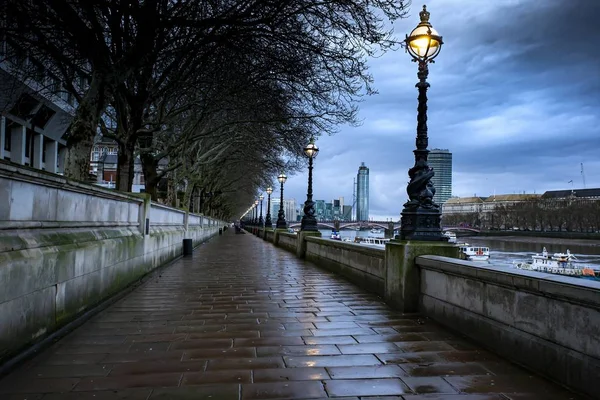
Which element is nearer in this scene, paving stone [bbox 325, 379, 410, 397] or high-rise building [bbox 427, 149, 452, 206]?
paving stone [bbox 325, 379, 410, 397]

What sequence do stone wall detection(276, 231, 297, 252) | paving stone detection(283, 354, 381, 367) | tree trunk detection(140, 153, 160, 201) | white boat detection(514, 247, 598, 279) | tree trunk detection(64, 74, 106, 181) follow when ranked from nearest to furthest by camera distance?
paving stone detection(283, 354, 381, 367)
tree trunk detection(64, 74, 106, 181)
tree trunk detection(140, 153, 160, 201)
stone wall detection(276, 231, 297, 252)
white boat detection(514, 247, 598, 279)

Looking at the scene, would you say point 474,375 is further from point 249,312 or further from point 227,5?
point 227,5

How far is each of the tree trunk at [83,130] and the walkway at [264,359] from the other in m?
4.00

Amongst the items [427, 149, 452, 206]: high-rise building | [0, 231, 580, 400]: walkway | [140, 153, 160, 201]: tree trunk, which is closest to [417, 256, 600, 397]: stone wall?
[0, 231, 580, 400]: walkway

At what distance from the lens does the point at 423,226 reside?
294 inches

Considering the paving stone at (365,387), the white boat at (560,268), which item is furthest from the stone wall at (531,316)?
the white boat at (560,268)

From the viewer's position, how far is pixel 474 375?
4.32 m

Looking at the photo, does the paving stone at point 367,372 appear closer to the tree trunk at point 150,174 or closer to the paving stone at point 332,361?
the paving stone at point 332,361

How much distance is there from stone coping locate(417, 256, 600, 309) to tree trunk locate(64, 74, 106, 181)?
8075 mm

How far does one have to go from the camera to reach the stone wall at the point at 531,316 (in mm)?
3721

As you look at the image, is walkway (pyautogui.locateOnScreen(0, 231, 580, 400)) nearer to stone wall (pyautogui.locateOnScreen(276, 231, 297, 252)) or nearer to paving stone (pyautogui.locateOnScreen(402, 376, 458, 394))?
paving stone (pyautogui.locateOnScreen(402, 376, 458, 394))

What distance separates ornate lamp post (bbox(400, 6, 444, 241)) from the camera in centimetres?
743

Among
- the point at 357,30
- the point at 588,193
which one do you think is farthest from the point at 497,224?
the point at 357,30

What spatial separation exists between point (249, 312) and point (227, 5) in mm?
6978
